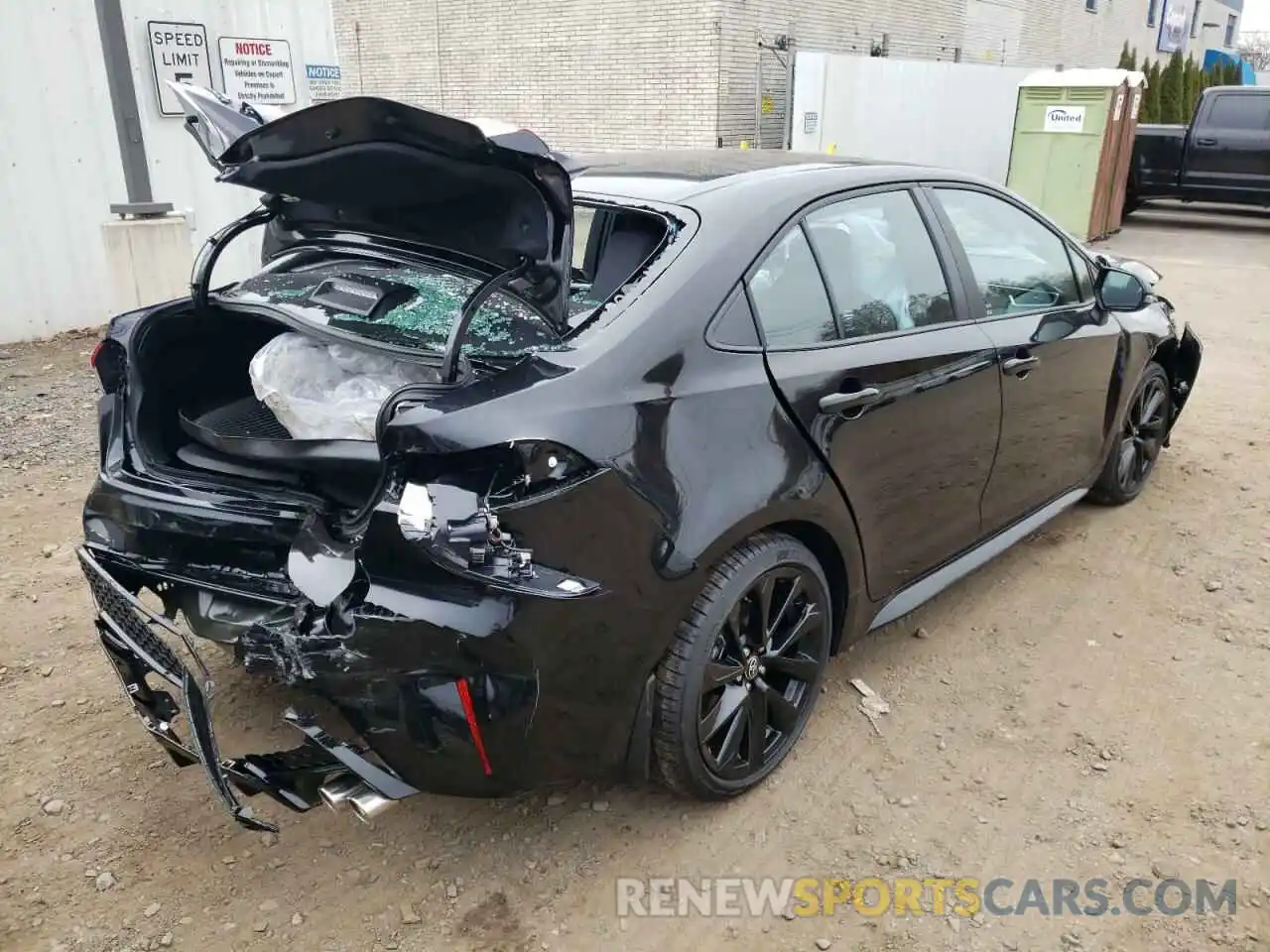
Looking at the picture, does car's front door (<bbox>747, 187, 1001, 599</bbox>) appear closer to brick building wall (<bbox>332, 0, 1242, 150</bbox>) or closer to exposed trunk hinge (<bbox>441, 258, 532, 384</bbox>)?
exposed trunk hinge (<bbox>441, 258, 532, 384</bbox>)

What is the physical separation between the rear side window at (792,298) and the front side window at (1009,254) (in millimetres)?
829

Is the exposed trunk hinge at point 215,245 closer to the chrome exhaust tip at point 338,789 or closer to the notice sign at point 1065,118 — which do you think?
the chrome exhaust tip at point 338,789

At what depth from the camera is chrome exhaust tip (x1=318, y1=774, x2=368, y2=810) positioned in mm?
2236

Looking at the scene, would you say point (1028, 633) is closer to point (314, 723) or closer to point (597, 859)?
point (597, 859)

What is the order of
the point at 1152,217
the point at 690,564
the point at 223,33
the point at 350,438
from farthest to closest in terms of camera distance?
the point at 1152,217
the point at 223,33
the point at 350,438
the point at 690,564

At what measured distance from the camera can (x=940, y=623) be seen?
12.5ft

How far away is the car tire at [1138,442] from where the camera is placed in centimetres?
464

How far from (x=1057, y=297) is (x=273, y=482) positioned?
2.94 metres

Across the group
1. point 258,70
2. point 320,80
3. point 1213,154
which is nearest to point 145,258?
point 258,70

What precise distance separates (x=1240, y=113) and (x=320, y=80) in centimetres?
1312

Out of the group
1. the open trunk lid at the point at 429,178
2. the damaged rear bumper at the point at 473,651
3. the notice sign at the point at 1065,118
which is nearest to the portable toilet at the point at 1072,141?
the notice sign at the point at 1065,118

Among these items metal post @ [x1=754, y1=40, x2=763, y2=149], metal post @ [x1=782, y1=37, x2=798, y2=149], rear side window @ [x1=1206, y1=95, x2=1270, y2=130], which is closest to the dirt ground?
metal post @ [x1=782, y1=37, x2=798, y2=149]

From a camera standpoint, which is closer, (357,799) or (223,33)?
(357,799)

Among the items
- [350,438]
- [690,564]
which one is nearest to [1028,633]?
[690,564]
